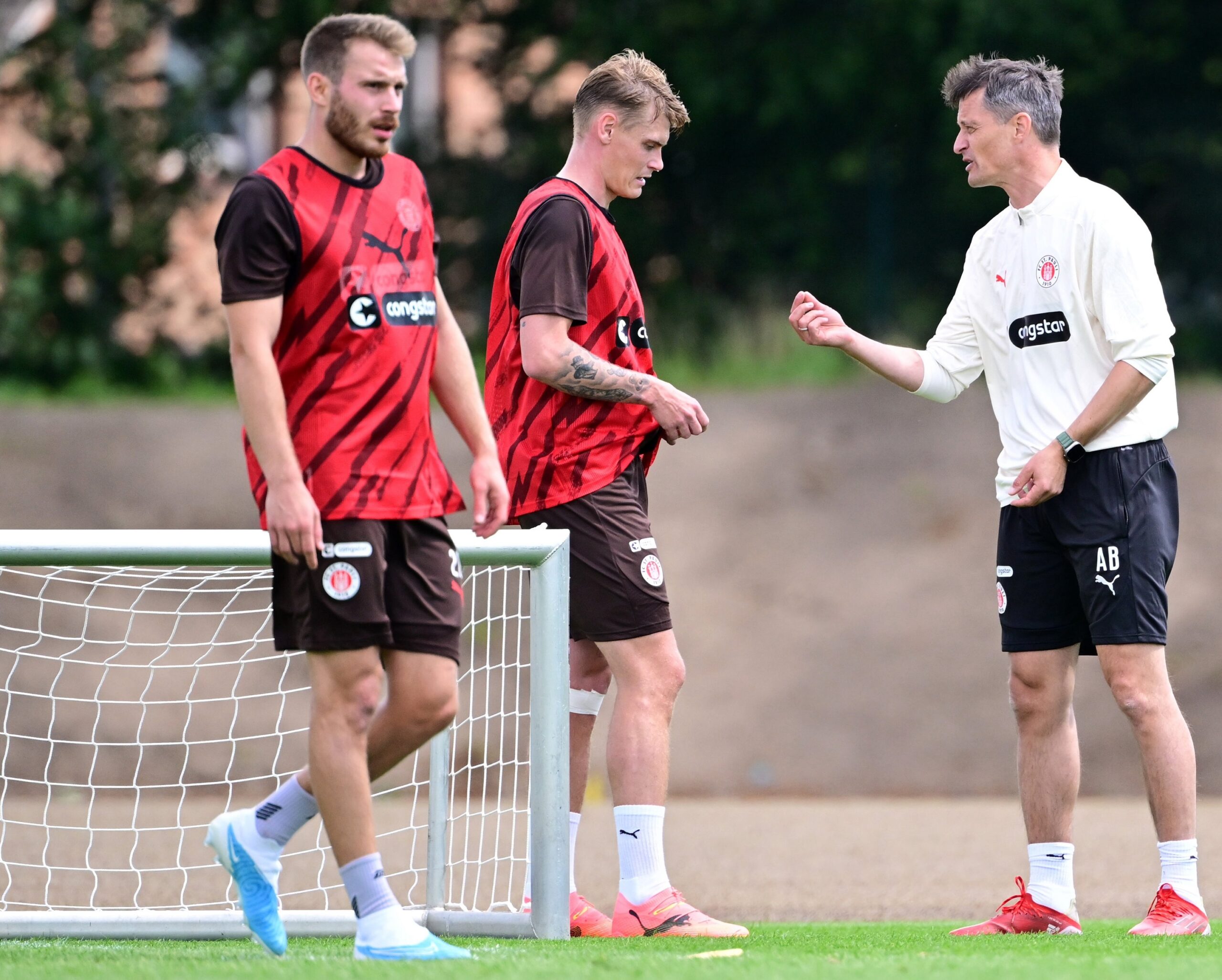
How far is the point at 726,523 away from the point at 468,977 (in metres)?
10.2

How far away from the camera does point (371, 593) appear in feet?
12.3

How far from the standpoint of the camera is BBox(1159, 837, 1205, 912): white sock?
15.2 feet

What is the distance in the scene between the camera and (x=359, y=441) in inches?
150

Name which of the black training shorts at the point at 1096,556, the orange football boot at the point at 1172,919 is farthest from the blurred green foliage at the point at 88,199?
the orange football boot at the point at 1172,919

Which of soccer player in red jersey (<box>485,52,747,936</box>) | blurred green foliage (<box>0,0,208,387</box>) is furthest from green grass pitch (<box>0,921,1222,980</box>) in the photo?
blurred green foliage (<box>0,0,208,387</box>)

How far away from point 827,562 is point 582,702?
836 centimetres

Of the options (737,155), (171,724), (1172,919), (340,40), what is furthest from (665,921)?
(737,155)

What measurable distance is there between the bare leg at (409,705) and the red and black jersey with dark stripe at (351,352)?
1.16 feet

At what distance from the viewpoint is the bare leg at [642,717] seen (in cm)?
470

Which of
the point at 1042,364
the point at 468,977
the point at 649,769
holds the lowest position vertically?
the point at 468,977

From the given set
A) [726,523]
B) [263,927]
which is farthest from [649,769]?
[726,523]

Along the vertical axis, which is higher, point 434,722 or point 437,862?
point 434,722

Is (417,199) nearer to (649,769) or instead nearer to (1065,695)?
(649,769)

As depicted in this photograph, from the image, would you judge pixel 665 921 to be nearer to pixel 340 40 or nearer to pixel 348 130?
pixel 348 130
